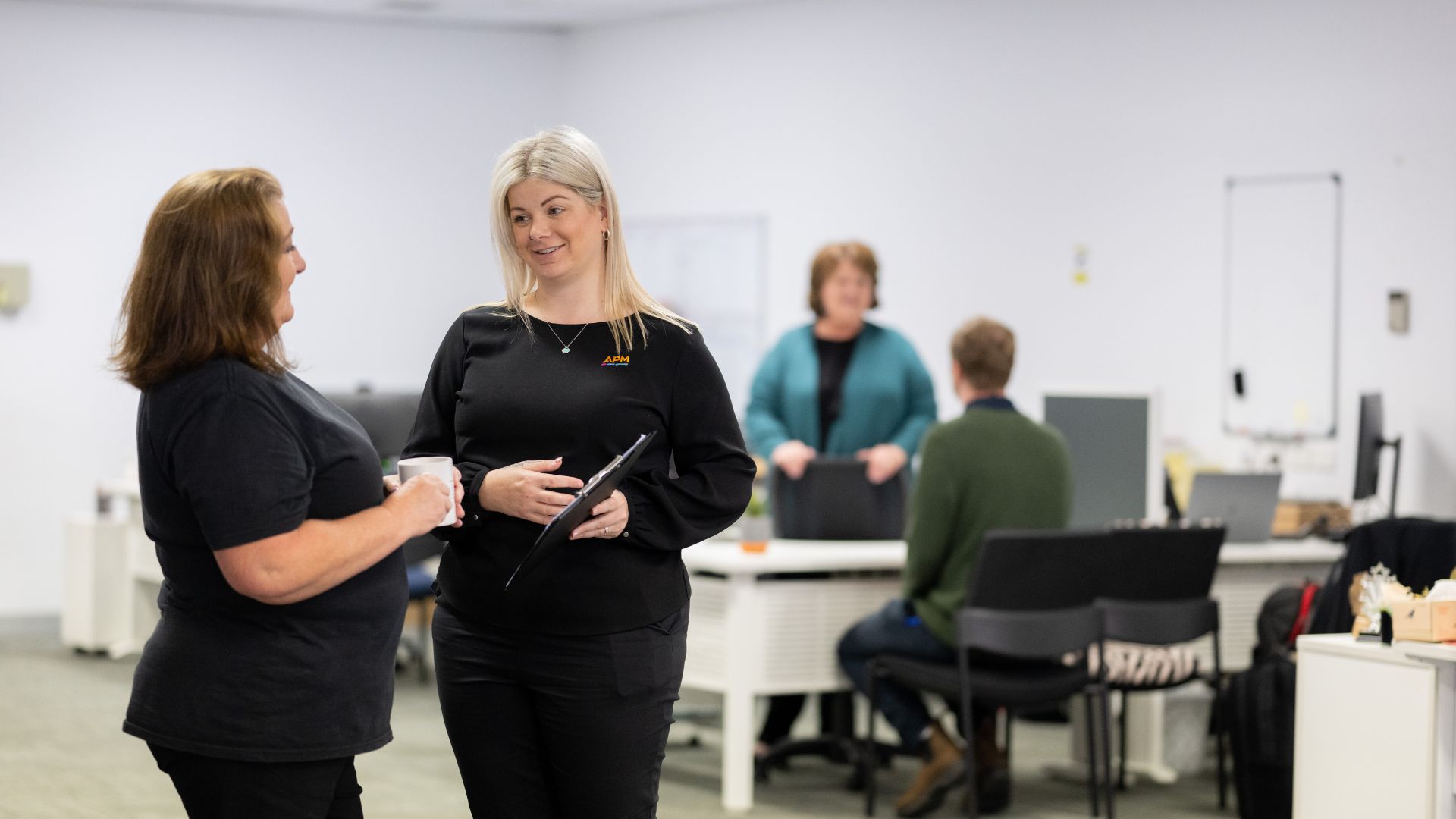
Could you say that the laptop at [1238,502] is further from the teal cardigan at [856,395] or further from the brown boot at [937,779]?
the brown boot at [937,779]

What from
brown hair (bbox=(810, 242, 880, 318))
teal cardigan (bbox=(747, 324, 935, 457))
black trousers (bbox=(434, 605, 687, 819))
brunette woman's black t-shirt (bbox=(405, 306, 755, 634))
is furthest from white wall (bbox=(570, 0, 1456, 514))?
black trousers (bbox=(434, 605, 687, 819))

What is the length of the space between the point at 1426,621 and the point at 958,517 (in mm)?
1600

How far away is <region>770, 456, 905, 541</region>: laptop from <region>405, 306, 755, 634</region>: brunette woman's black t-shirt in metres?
2.74

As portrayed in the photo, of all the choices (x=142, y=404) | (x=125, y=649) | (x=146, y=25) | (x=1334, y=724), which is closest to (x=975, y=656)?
(x=1334, y=724)

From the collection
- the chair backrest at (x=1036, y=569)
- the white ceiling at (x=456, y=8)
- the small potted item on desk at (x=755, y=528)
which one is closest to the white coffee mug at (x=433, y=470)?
the chair backrest at (x=1036, y=569)

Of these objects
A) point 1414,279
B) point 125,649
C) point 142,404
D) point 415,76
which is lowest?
point 125,649

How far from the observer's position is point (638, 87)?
8.85m

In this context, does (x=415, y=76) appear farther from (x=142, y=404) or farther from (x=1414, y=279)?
(x=142, y=404)

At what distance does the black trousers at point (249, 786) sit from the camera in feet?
6.13

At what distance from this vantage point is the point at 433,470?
2004mm

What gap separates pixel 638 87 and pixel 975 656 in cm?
518

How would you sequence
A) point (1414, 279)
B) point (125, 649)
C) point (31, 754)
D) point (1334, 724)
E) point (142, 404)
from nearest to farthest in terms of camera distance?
point (142, 404) → point (1334, 724) → point (31, 754) → point (1414, 279) → point (125, 649)

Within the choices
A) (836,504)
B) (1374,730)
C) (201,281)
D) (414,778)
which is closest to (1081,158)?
(836,504)

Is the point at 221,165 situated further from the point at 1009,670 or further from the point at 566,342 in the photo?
the point at 566,342
